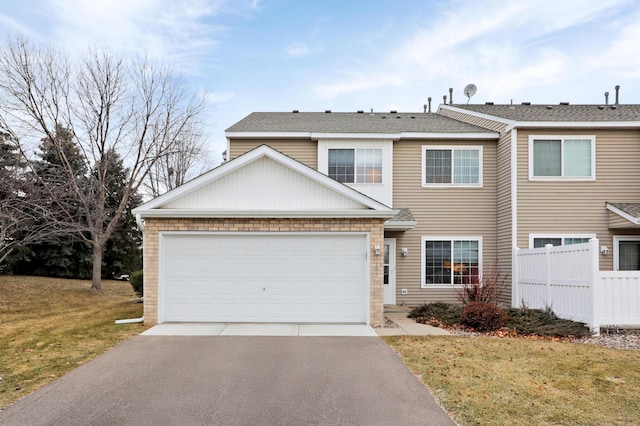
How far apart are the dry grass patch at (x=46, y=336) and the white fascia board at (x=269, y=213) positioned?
108 inches

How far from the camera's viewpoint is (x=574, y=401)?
5.96 meters

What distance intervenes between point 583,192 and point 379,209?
7473 mm

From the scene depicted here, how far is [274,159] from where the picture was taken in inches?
463

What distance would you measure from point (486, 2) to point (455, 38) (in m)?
2.41

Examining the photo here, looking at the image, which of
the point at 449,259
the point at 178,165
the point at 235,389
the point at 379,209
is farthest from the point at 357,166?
the point at 178,165

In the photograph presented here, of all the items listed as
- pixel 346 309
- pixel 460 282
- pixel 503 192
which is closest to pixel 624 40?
pixel 503 192

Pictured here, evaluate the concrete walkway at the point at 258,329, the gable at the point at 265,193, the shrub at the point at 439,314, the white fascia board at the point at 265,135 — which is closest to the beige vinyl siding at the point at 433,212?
the shrub at the point at 439,314

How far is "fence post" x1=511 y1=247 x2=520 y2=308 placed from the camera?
14.0m

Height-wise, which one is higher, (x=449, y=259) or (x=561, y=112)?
(x=561, y=112)

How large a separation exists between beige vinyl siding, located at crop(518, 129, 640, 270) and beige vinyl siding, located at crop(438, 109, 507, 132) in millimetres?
924

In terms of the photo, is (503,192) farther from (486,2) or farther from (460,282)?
(486,2)

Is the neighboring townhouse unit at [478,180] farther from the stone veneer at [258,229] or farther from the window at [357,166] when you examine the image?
the stone veneer at [258,229]

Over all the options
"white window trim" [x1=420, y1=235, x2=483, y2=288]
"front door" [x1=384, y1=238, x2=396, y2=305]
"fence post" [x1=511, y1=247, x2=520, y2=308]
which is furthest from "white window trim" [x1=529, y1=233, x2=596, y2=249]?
"front door" [x1=384, y1=238, x2=396, y2=305]

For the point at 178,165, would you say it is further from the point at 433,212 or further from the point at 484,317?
the point at 484,317
